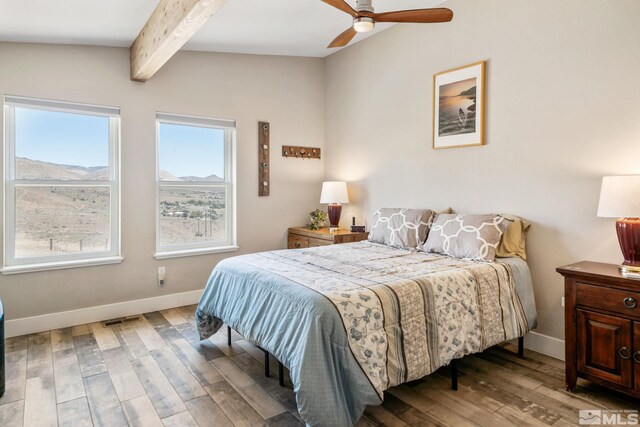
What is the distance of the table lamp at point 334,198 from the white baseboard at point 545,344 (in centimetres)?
220

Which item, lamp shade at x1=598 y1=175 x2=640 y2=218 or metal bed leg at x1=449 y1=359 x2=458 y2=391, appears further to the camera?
metal bed leg at x1=449 y1=359 x2=458 y2=391

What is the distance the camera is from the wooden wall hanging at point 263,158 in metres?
4.53

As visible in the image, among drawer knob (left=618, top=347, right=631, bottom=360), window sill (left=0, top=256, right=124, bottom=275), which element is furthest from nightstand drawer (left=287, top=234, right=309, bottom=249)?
drawer knob (left=618, top=347, right=631, bottom=360)

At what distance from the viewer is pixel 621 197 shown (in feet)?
7.25

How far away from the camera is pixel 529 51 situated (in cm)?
295

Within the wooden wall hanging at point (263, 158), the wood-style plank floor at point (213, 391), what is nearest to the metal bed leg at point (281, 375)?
the wood-style plank floor at point (213, 391)

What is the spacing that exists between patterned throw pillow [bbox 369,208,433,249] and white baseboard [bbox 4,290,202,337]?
210 cm

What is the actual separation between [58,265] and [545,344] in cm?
409

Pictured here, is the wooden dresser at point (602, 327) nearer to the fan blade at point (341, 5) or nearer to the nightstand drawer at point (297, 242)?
the fan blade at point (341, 5)

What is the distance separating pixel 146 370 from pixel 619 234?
10.3 ft

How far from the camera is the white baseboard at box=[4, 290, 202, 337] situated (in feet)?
10.6

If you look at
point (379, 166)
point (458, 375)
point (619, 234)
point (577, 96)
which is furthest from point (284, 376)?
point (577, 96)

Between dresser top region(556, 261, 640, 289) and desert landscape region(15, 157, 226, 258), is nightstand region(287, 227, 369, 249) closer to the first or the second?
desert landscape region(15, 157, 226, 258)

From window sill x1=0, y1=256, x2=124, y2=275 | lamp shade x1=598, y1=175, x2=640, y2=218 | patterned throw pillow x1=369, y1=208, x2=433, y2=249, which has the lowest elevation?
window sill x1=0, y1=256, x2=124, y2=275
